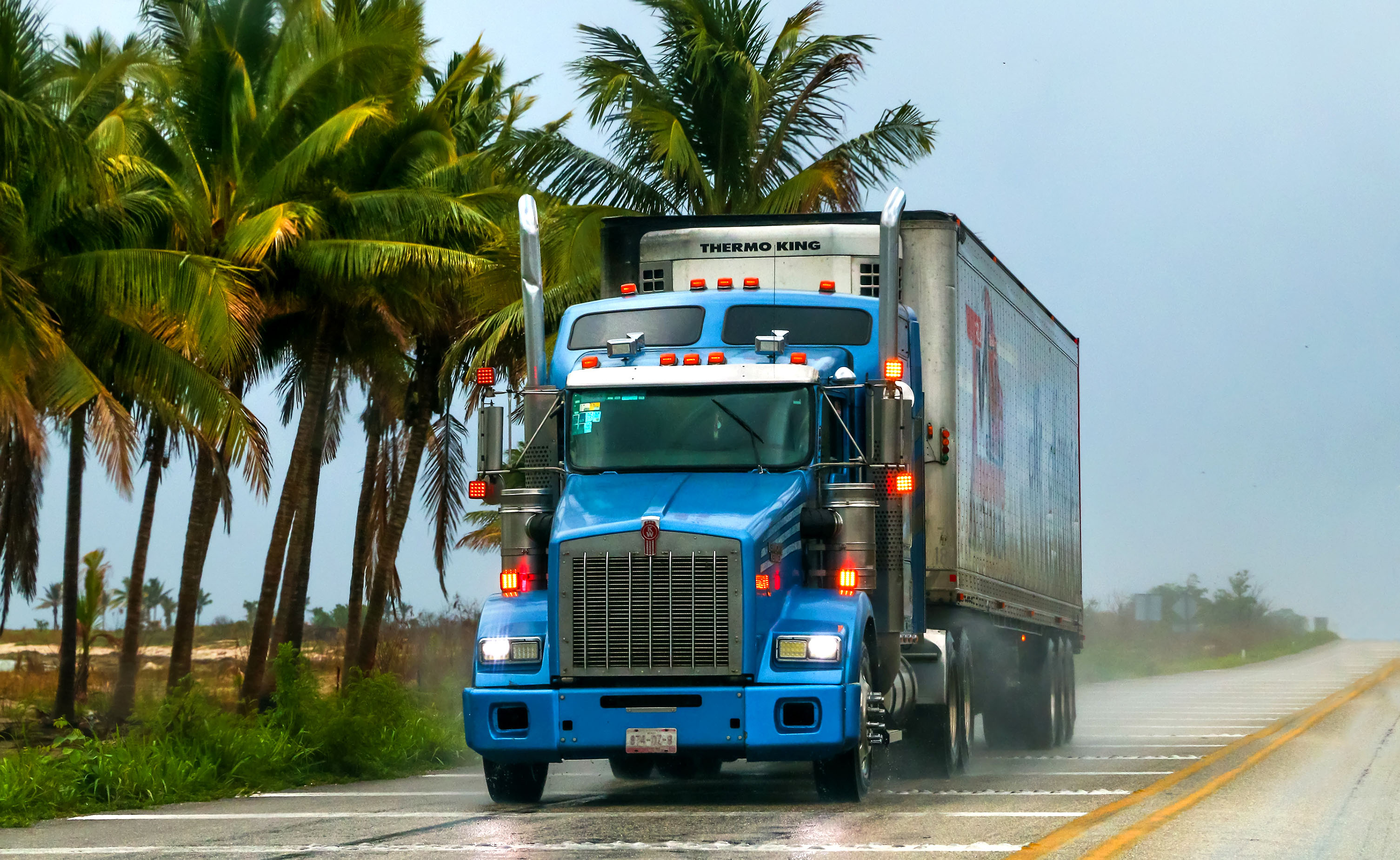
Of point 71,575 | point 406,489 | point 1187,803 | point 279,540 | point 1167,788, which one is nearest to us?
point 1187,803

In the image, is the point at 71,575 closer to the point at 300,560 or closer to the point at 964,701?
the point at 300,560

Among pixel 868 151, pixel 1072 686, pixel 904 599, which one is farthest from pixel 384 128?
pixel 904 599

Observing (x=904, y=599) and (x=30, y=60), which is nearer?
(x=904, y=599)

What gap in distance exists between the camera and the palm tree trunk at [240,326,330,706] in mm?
25344

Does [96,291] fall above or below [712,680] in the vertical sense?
above

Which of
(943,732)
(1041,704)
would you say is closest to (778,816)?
(943,732)

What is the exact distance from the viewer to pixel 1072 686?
75.6 feet

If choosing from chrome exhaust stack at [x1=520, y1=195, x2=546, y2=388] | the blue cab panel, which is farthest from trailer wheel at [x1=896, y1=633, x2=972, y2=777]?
chrome exhaust stack at [x1=520, y1=195, x2=546, y2=388]

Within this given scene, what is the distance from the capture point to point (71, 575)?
3170 cm

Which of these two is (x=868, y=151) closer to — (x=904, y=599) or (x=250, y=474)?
(x=250, y=474)

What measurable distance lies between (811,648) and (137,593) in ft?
75.7

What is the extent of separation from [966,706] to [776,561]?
4.87m

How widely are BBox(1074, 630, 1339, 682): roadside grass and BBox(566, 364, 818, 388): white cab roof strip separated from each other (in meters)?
30.4

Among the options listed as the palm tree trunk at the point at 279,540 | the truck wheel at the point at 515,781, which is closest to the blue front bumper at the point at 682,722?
the truck wheel at the point at 515,781
